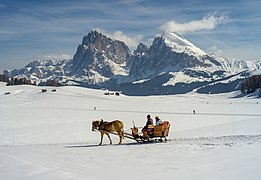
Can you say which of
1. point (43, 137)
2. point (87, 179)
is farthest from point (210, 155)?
point (43, 137)

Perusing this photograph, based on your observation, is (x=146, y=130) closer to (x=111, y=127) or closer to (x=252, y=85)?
(x=111, y=127)

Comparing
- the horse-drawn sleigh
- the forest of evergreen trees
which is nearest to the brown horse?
the horse-drawn sleigh

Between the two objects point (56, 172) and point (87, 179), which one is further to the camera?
point (56, 172)

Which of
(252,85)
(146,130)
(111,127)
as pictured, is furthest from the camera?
(252,85)

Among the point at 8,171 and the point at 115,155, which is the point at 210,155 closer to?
the point at 115,155

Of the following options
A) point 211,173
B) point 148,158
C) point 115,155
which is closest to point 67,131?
point 115,155

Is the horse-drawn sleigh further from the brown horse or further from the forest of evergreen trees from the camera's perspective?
the forest of evergreen trees

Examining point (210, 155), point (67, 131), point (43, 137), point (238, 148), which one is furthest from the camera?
point (67, 131)

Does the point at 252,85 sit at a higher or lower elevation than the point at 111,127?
higher

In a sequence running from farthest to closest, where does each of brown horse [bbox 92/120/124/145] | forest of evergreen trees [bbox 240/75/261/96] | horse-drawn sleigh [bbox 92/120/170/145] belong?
1. forest of evergreen trees [bbox 240/75/261/96]
2. brown horse [bbox 92/120/124/145]
3. horse-drawn sleigh [bbox 92/120/170/145]

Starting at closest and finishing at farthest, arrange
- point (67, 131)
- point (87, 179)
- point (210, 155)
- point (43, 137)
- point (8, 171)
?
point (87, 179), point (8, 171), point (210, 155), point (43, 137), point (67, 131)

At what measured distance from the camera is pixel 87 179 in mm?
9727

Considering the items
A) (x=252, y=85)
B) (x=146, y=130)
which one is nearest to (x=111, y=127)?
(x=146, y=130)

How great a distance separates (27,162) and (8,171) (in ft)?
5.91
